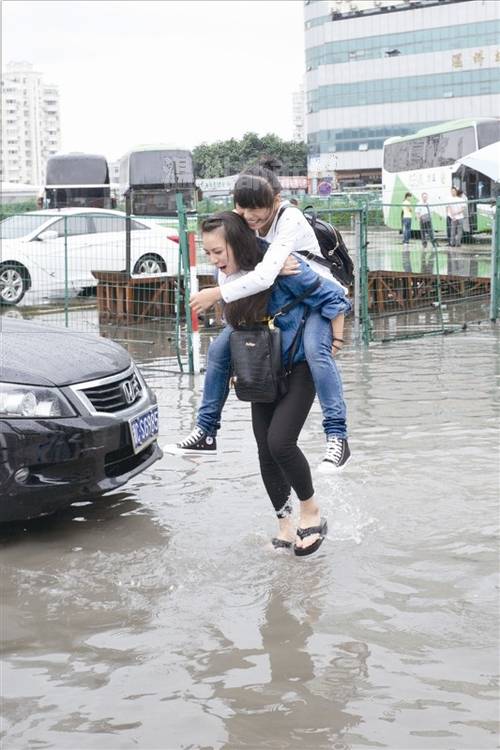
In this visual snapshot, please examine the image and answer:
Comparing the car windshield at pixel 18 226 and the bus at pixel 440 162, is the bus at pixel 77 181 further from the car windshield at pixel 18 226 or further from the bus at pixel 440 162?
the car windshield at pixel 18 226

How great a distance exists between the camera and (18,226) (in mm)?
18562

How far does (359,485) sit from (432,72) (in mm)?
101903

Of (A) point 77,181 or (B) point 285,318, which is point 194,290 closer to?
(B) point 285,318

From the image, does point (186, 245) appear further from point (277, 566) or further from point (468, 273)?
point (468, 273)

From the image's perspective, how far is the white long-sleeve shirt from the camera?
4.71 metres

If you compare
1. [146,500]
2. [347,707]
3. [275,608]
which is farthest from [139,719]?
[146,500]

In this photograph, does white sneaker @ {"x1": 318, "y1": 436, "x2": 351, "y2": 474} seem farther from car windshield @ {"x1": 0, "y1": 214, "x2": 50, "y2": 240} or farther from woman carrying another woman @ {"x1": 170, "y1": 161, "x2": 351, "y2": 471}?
car windshield @ {"x1": 0, "y1": 214, "x2": 50, "y2": 240}

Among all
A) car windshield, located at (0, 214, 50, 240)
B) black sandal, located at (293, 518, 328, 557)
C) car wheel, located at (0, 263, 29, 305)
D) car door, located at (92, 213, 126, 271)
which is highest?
car windshield, located at (0, 214, 50, 240)

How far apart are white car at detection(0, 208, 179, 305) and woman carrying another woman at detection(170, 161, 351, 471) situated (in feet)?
42.6

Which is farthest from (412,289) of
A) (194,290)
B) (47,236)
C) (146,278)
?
(194,290)

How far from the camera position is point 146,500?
6406 millimetres

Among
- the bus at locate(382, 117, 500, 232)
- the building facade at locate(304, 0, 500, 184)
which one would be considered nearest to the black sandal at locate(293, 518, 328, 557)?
the bus at locate(382, 117, 500, 232)

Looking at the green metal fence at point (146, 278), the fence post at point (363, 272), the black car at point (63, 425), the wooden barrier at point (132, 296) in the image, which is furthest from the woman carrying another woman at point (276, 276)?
the wooden barrier at point (132, 296)

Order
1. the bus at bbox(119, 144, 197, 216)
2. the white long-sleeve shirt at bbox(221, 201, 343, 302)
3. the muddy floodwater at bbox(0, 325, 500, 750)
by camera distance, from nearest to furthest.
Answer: the muddy floodwater at bbox(0, 325, 500, 750)
the white long-sleeve shirt at bbox(221, 201, 343, 302)
the bus at bbox(119, 144, 197, 216)
